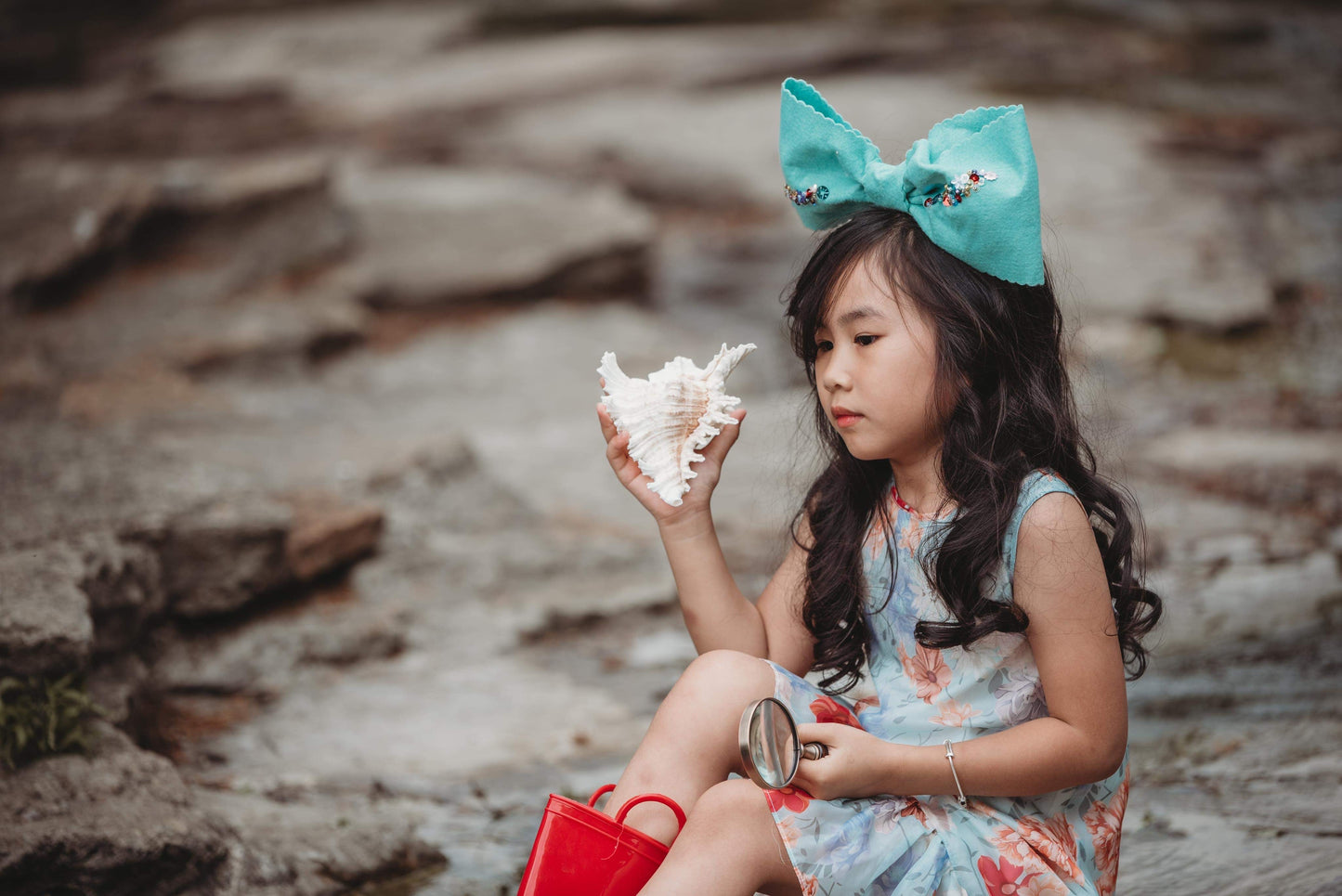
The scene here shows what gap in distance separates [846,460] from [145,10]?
1300 cm

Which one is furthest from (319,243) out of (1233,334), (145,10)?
(145,10)

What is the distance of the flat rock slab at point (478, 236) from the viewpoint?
5.86 metres

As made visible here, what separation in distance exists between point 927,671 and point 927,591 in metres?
0.12

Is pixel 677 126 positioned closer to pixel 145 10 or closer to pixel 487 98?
pixel 487 98

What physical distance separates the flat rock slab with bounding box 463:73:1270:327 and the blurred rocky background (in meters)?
0.03

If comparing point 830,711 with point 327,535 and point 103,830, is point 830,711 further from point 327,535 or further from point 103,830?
point 327,535

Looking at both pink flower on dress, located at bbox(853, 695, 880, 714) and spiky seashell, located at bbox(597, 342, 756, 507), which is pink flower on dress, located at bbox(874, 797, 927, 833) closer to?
pink flower on dress, located at bbox(853, 695, 880, 714)

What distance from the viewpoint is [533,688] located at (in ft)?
9.61

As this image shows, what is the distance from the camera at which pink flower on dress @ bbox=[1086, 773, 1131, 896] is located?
1.70 metres

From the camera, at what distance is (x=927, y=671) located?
176 centimetres

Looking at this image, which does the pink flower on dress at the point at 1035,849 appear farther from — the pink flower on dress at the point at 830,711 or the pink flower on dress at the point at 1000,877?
the pink flower on dress at the point at 830,711

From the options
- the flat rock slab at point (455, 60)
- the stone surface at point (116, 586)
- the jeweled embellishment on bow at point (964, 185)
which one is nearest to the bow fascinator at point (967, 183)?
the jeweled embellishment on bow at point (964, 185)

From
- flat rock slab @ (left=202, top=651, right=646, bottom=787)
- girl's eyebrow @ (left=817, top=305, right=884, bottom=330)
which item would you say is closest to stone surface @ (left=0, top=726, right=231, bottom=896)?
flat rock slab @ (left=202, top=651, right=646, bottom=787)

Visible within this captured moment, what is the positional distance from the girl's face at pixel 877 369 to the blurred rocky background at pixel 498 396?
1.56 ft
